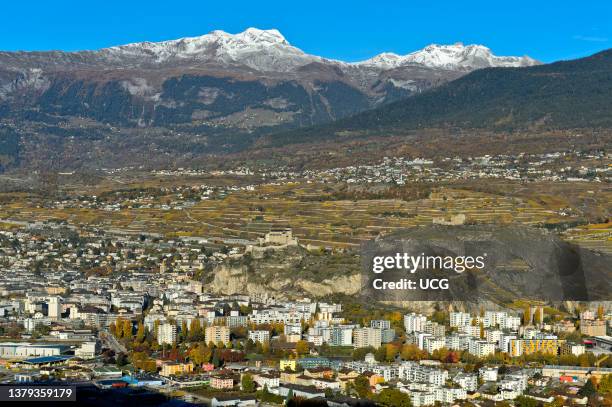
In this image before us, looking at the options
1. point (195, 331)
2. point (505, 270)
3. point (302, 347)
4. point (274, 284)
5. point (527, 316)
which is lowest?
point (302, 347)

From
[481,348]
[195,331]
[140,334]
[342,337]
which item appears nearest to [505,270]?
[481,348]

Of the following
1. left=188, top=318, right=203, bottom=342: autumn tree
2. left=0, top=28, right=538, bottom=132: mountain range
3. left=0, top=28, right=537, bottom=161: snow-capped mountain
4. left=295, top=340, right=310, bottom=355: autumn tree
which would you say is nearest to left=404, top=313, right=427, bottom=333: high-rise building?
left=295, top=340, right=310, bottom=355: autumn tree

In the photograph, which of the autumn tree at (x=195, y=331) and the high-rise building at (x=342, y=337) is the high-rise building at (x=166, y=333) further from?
the high-rise building at (x=342, y=337)

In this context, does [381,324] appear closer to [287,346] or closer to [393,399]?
[287,346]

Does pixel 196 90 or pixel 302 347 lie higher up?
pixel 196 90

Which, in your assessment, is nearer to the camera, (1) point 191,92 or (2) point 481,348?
(2) point 481,348

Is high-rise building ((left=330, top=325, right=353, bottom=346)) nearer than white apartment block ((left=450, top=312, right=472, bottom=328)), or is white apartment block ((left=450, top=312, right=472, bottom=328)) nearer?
high-rise building ((left=330, top=325, right=353, bottom=346))

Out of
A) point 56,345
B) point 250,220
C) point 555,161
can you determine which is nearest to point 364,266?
point 56,345

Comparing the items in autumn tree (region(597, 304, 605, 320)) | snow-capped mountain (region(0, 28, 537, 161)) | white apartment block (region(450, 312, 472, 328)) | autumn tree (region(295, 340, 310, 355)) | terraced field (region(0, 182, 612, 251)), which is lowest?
autumn tree (region(295, 340, 310, 355))

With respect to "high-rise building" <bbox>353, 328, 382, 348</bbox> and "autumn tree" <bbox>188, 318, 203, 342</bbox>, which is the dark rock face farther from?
"autumn tree" <bbox>188, 318, 203, 342</bbox>

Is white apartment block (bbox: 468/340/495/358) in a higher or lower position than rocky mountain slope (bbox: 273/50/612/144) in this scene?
lower

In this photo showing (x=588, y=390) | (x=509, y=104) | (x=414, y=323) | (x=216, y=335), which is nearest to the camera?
(x=588, y=390)

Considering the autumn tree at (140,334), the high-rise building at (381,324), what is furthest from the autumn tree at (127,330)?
the high-rise building at (381,324)
